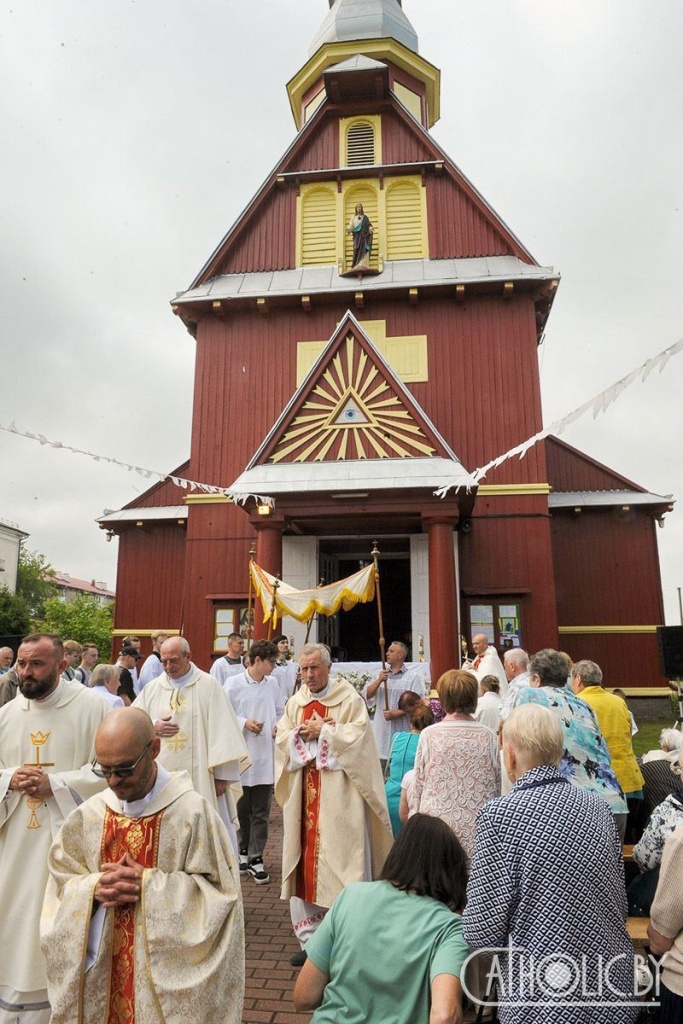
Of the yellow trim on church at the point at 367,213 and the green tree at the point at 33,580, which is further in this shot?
the green tree at the point at 33,580

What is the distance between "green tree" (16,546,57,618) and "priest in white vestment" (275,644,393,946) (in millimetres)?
59207

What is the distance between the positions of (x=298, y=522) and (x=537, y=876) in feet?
38.6

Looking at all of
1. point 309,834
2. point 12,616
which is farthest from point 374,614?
point 12,616

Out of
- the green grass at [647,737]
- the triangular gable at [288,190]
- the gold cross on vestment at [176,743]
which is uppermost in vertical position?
the triangular gable at [288,190]

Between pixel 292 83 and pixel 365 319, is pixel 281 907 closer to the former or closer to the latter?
pixel 365 319

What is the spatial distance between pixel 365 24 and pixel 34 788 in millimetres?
24675

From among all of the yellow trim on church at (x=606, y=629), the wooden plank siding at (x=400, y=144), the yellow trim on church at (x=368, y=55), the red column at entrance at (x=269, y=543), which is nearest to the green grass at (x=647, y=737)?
the yellow trim on church at (x=606, y=629)

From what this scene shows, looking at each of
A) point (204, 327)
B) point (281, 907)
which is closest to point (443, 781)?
point (281, 907)

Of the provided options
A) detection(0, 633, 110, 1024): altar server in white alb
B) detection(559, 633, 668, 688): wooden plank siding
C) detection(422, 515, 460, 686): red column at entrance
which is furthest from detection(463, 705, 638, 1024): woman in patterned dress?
detection(559, 633, 668, 688): wooden plank siding

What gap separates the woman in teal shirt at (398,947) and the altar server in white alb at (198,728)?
2.95 m

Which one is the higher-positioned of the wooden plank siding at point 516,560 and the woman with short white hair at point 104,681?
the wooden plank siding at point 516,560

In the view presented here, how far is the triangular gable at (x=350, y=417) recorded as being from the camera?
43.8 ft

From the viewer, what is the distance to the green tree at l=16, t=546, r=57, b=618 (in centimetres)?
5984

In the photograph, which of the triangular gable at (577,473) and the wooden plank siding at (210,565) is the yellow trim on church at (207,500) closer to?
the wooden plank siding at (210,565)
